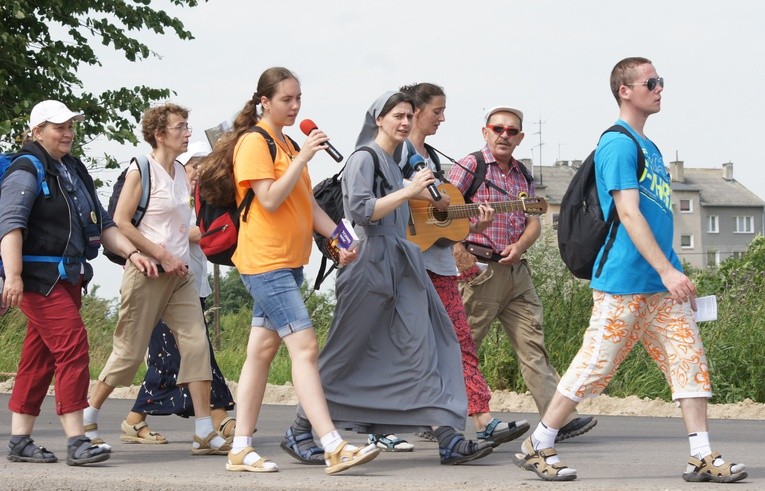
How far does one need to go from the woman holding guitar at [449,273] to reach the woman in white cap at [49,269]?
6.38ft

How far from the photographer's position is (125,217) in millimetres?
8273

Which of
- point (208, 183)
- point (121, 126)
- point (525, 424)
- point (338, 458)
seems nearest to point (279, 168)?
point (208, 183)

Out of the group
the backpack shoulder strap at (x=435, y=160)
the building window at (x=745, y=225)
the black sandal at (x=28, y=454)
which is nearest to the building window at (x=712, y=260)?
the building window at (x=745, y=225)

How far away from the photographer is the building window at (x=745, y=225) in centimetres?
13538

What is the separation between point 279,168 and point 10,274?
1.56 m

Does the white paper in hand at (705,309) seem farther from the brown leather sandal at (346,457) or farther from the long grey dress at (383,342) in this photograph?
the brown leather sandal at (346,457)

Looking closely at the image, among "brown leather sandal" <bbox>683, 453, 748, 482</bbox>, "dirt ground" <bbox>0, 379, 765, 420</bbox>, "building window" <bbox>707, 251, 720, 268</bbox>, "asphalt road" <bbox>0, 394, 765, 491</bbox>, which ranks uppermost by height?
"building window" <bbox>707, 251, 720, 268</bbox>

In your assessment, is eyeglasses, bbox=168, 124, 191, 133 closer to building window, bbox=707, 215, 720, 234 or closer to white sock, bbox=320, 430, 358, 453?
white sock, bbox=320, 430, 358, 453

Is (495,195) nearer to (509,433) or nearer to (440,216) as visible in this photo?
(440,216)

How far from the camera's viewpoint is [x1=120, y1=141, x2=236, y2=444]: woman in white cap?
912 cm

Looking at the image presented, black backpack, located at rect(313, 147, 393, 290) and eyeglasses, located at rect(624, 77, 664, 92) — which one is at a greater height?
eyeglasses, located at rect(624, 77, 664, 92)

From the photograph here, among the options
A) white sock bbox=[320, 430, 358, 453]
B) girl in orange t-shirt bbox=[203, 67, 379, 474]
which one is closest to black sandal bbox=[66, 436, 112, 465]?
girl in orange t-shirt bbox=[203, 67, 379, 474]

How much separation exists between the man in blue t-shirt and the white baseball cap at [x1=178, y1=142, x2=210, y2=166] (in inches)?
138

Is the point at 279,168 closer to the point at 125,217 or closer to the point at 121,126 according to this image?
the point at 125,217
